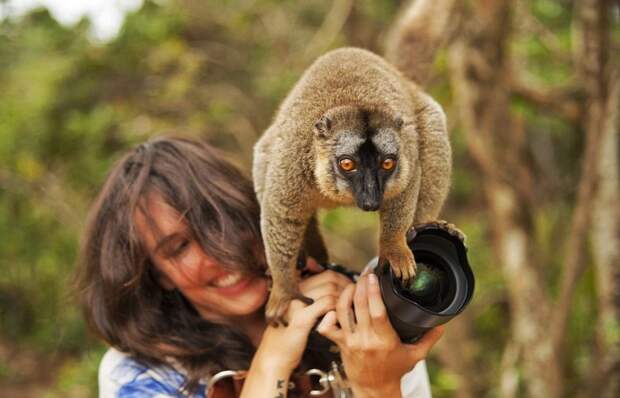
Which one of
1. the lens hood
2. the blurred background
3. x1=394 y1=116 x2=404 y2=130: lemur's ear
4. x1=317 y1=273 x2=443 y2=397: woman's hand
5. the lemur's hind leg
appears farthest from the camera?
the blurred background

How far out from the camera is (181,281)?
7.73ft

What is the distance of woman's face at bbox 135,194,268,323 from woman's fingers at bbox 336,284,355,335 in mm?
524

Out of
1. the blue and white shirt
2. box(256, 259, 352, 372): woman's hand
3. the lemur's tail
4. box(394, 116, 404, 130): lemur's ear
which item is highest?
the lemur's tail

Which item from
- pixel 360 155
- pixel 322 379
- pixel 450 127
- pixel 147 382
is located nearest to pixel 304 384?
pixel 322 379

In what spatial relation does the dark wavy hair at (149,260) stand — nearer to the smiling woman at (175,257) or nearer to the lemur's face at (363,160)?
the smiling woman at (175,257)

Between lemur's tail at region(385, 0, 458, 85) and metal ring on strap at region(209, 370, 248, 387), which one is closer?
metal ring on strap at region(209, 370, 248, 387)

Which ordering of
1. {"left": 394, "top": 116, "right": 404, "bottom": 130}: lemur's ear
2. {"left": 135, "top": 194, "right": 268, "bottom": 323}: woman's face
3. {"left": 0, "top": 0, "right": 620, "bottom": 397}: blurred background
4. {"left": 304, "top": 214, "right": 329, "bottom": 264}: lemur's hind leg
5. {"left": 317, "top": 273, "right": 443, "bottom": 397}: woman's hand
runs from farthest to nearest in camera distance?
1. {"left": 0, "top": 0, "right": 620, "bottom": 397}: blurred background
2. {"left": 304, "top": 214, "right": 329, "bottom": 264}: lemur's hind leg
3. {"left": 135, "top": 194, "right": 268, "bottom": 323}: woman's face
4. {"left": 394, "top": 116, "right": 404, "bottom": 130}: lemur's ear
5. {"left": 317, "top": 273, "right": 443, "bottom": 397}: woman's hand

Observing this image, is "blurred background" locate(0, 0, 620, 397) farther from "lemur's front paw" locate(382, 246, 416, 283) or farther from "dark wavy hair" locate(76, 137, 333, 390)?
"lemur's front paw" locate(382, 246, 416, 283)

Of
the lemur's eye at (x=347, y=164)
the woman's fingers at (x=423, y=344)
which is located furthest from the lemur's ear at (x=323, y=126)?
the woman's fingers at (x=423, y=344)

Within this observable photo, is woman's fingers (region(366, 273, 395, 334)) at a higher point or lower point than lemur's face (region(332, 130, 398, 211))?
lower

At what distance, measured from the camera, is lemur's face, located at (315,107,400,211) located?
6.75 ft

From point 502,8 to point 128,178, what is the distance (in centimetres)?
237

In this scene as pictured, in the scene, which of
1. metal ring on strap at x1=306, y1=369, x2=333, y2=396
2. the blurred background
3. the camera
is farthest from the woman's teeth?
the blurred background

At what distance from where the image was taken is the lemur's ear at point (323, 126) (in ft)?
7.19
